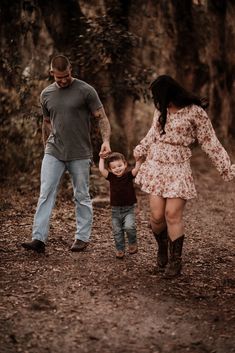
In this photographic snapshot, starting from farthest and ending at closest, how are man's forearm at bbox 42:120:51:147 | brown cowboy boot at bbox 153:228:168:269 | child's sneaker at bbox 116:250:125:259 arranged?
1. man's forearm at bbox 42:120:51:147
2. child's sneaker at bbox 116:250:125:259
3. brown cowboy boot at bbox 153:228:168:269

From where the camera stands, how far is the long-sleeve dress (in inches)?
239

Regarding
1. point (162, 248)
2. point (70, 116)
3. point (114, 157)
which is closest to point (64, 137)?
point (70, 116)

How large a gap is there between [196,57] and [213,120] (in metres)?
1.45

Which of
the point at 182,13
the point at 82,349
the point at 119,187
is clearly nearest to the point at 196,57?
the point at 182,13

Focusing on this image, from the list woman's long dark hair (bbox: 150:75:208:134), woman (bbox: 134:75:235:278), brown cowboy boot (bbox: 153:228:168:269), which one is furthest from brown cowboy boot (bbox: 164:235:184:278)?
woman's long dark hair (bbox: 150:75:208:134)

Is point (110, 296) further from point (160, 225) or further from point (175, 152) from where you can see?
point (175, 152)

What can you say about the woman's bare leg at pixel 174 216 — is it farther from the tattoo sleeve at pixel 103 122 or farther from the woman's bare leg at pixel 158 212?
the tattoo sleeve at pixel 103 122

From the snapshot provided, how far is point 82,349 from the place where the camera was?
182 inches

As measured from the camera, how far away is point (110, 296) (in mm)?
5738

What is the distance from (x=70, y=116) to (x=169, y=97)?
1265 millimetres

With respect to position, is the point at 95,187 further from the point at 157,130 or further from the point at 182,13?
the point at 182,13

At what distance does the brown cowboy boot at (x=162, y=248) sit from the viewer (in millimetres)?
6434

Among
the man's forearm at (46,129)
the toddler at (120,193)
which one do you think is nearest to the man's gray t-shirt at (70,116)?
the man's forearm at (46,129)

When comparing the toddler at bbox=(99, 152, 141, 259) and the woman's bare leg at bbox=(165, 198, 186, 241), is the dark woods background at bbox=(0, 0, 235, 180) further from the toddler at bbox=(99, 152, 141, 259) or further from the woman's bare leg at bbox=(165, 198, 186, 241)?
the woman's bare leg at bbox=(165, 198, 186, 241)
